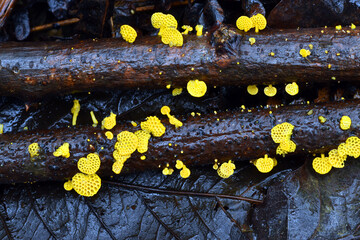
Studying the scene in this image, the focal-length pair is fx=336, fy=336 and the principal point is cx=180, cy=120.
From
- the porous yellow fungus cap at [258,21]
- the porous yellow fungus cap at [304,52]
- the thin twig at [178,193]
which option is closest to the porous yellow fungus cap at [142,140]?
the thin twig at [178,193]

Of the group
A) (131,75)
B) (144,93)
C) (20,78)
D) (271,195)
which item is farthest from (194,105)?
(20,78)

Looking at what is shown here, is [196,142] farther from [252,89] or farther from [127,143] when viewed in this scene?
[252,89]

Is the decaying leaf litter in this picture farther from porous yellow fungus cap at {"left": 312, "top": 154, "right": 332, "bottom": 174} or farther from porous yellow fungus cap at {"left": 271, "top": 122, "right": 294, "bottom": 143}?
porous yellow fungus cap at {"left": 271, "top": 122, "right": 294, "bottom": 143}

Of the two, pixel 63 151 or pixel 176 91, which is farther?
pixel 176 91

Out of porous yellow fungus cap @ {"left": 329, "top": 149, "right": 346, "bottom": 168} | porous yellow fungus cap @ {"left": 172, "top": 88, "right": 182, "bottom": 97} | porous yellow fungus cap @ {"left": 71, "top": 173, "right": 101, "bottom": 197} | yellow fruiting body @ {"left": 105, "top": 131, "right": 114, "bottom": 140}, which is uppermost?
porous yellow fungus cap @ {"left": 172, "top": 88, "right": 182, "bottom": 97}

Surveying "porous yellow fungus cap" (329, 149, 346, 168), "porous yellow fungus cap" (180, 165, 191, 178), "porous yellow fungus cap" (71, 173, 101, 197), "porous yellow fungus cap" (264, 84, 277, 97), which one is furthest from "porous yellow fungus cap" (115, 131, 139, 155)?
"porous yellow fungus cap" (329, 149, 346, 168)

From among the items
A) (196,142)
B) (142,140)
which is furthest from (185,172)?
(142,140)
